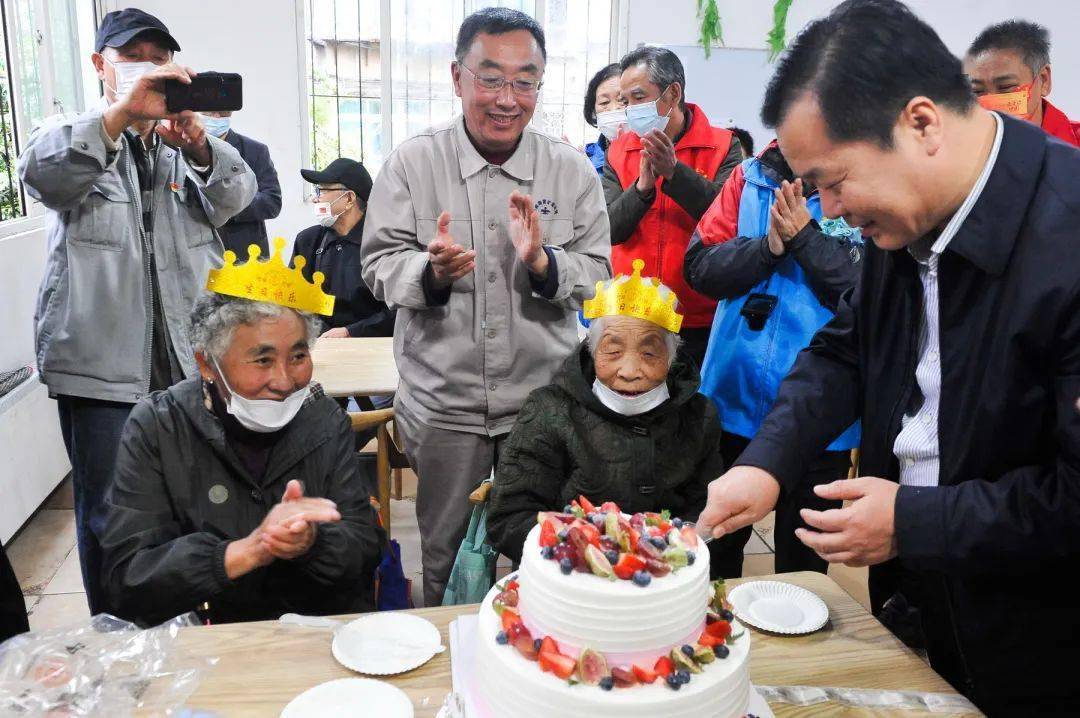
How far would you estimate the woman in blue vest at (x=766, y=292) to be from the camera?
2.39 meters

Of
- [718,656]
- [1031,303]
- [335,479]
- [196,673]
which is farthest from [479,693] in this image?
[1031,303]

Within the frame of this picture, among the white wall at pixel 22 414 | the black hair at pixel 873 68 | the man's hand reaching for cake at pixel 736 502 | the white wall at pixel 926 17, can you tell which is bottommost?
the white wall at pixel 22 414

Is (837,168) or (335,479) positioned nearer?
(837,168)

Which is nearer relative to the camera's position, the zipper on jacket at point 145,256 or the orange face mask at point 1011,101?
the zipper on jacket at point 145,256

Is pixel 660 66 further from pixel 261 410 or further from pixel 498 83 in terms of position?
pixel 261 410

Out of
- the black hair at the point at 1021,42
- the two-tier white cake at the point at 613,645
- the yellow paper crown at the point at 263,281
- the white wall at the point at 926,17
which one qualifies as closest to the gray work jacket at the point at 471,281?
the yellow paper crown at the point at 263,281

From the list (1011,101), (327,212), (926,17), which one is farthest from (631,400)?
(926,17)

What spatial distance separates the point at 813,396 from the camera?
Result: 1686 mm

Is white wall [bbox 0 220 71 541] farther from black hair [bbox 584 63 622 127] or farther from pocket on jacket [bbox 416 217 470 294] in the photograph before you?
black hair [bbox 584 63 622 127]

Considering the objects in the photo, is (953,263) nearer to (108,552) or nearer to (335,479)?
(335,479)

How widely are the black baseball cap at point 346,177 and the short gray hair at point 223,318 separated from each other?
2.33 meters

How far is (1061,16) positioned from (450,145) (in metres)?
6.29

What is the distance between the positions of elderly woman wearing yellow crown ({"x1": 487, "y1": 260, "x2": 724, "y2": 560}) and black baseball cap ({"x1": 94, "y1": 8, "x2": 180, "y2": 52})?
5.24 ft

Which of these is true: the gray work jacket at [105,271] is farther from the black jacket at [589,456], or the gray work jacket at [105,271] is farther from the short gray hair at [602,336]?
the short gray hair at [602,336]
